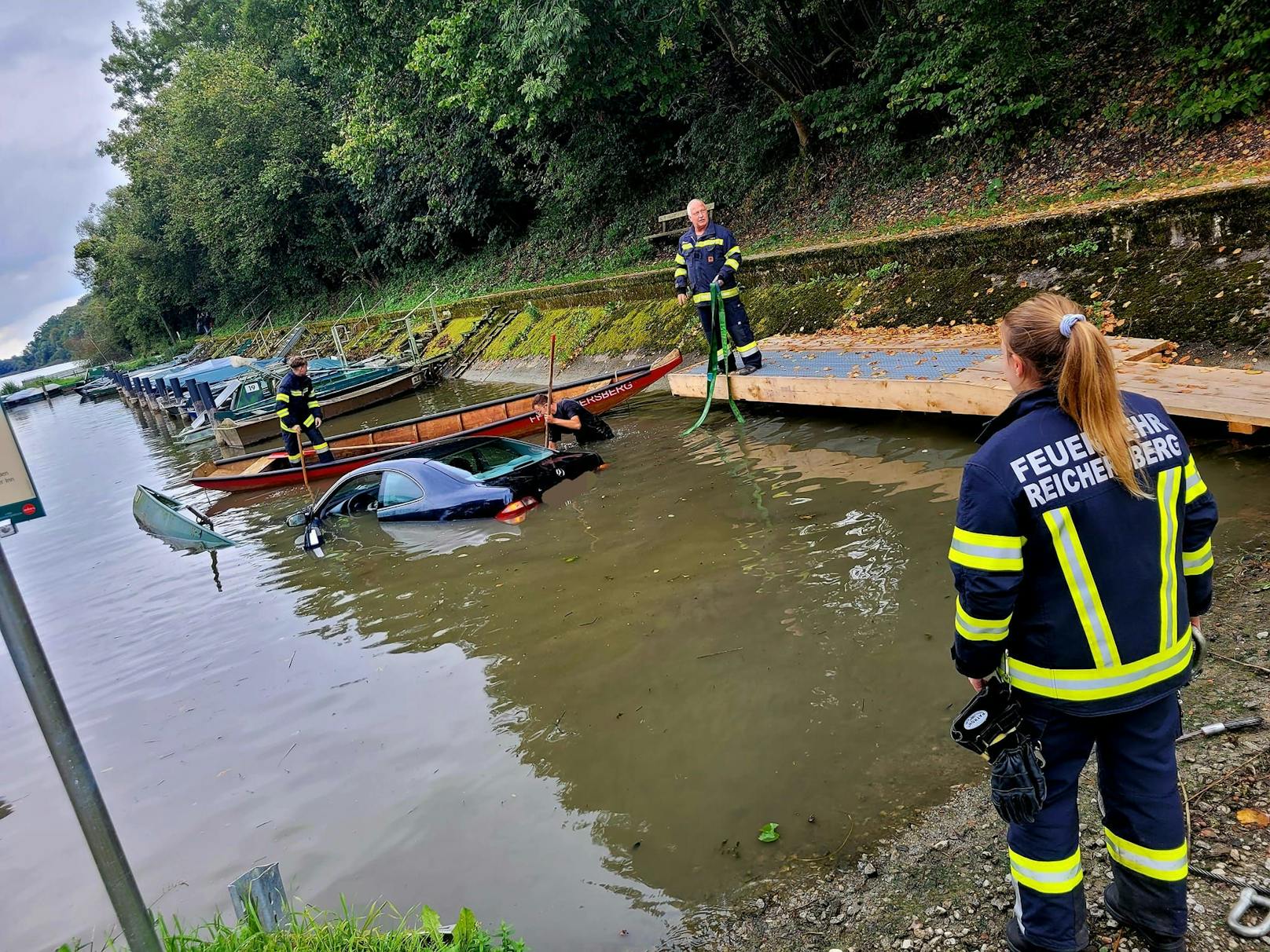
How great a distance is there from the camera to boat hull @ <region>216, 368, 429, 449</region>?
20.2m

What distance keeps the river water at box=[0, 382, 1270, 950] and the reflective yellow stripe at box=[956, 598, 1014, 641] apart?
1.69 metres

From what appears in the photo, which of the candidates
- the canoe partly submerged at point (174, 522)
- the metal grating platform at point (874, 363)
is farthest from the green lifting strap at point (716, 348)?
the canoe partly submerged at point (174, 522)

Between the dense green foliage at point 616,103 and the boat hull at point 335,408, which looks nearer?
the dense green foliage at point 616,103

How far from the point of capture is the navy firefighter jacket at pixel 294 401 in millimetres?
13508

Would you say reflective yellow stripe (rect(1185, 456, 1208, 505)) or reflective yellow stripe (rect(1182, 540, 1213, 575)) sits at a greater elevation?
reflective yellow stripe (rect(1185, 456, 1208, 505))

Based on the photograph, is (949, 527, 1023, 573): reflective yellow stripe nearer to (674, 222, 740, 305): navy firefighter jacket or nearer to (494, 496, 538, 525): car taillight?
(494, 496, 538, 525): car taillight

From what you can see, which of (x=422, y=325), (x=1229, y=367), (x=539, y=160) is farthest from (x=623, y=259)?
(x=1229, y=367)

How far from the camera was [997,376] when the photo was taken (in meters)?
7.84

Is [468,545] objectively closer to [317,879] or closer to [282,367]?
[317,879]

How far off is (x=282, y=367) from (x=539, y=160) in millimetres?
10944

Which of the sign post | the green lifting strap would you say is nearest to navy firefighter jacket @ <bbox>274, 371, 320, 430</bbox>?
the green lifting strap

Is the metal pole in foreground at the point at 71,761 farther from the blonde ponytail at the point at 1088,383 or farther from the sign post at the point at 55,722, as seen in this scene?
the blonde ponytail at the point at 1088,383

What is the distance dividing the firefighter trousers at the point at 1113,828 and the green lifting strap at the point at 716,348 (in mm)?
8665

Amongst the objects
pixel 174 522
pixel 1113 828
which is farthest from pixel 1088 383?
pixel 174 522
